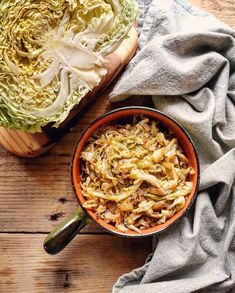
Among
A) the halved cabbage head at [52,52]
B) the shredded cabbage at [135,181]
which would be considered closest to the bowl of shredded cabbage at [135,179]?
the shredded cabbage at [135,181]

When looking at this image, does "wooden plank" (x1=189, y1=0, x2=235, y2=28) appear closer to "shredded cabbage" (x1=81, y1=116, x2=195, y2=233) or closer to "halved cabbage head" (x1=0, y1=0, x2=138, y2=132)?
"halved cabbage head" (x1=0, y1=0, x2=138, y2=132)

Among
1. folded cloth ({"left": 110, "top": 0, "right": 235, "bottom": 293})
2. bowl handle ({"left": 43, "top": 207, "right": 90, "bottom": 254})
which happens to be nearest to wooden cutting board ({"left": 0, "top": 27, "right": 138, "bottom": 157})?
folded cloth ({"left": 110, "top": 0, "right": 235, "bottom": 293})

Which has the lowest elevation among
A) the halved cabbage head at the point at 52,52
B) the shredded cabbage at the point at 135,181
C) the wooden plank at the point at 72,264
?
the wooden plank at the point at 72,264

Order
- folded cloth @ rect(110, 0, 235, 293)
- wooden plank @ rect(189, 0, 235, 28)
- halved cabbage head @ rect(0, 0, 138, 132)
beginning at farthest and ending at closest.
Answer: wooden plank @ rect(189, 0, 235, 28)
folded cloth @ rect(110, 0, 235, 293)
halved cabbage head @ rect(0, 0, 138, 132)

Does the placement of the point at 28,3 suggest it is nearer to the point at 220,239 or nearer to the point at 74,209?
the point at 74,209

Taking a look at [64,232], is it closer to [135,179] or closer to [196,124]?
[135,179]

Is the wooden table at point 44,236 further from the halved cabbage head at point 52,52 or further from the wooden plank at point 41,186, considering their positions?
the halved cabbage head at point 52,52
